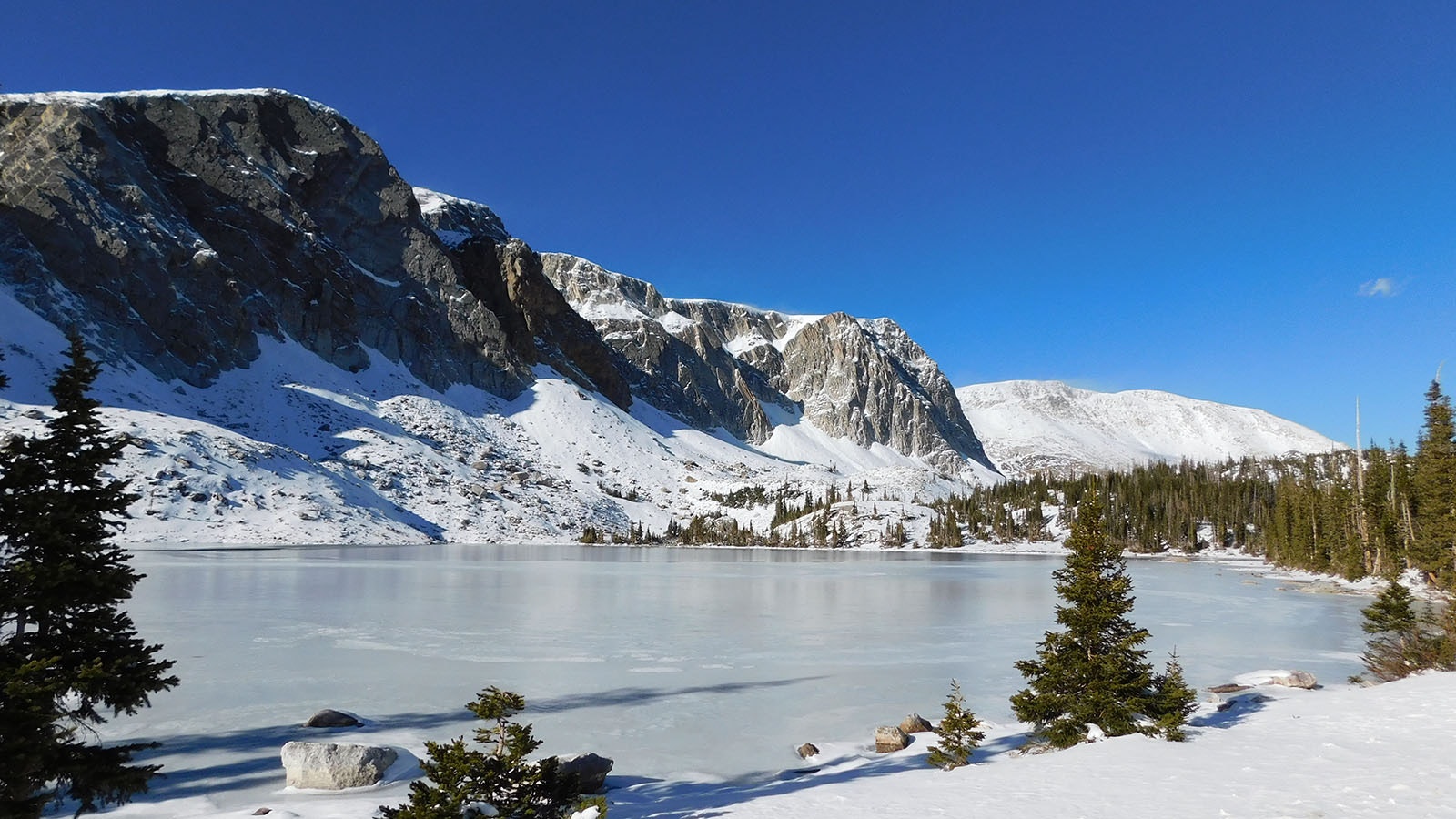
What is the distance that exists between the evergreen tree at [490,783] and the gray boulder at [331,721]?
27.1 ft

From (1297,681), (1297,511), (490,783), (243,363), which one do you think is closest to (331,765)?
(490,783)

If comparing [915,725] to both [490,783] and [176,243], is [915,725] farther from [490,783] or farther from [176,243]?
[176,243]

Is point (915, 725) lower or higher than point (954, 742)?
lower

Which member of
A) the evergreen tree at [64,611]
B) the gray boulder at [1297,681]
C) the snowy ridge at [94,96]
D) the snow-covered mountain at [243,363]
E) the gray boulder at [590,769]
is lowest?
the gray boulder at [1297,681]

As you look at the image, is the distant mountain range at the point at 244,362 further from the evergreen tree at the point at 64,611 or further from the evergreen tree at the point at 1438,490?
the evergreen tree at the point at 1438,490

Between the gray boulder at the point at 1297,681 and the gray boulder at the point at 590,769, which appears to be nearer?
the gray boulder at the point at 590,769

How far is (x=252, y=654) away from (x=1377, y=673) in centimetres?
3671

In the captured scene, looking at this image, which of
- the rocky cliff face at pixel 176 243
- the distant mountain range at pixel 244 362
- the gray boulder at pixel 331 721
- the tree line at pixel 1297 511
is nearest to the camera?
the gray boulder at pixel 331 721

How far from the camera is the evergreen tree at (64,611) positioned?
9.01 m

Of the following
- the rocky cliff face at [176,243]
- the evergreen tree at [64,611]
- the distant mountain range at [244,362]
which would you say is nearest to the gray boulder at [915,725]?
the evergreen tree at [64,611]

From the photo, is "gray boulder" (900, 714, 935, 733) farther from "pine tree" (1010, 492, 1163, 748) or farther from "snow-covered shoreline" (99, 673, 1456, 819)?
"pine tree" (1010, 492, 1163, 748)

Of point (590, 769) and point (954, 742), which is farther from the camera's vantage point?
point (954, 742)

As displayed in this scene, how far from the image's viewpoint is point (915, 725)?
18312 millimetres

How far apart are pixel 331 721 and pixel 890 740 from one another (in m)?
12.9
